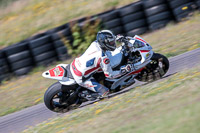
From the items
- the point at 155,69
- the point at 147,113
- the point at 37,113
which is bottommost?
the point at 37,113

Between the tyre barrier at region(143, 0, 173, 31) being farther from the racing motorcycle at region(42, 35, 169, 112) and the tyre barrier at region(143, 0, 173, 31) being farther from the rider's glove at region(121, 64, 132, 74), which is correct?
the rider's glove at region(121, 64, 132, 74)

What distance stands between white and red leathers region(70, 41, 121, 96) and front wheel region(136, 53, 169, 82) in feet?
2.69

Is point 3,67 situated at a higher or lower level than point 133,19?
lower

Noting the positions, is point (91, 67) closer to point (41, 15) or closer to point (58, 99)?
point (58, 99)

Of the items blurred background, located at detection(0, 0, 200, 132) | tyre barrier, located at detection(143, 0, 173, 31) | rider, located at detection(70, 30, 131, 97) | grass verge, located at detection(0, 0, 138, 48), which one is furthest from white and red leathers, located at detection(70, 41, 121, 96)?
grass verge, located at detection(0, 0, 138, 48)

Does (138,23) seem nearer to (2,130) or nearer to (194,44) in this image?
(194,44)

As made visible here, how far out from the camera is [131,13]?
37.3 feet

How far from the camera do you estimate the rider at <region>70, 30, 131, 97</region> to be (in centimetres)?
634

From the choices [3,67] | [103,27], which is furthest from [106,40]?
[3,67]

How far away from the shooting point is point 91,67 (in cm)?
638

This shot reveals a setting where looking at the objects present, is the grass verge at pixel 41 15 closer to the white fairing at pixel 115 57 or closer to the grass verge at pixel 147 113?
the white fairing at pixel 115 57

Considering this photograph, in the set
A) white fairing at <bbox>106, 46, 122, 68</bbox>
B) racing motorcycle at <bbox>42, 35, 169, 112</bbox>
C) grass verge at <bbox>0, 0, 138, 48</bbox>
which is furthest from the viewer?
grass verge at <bbox>0, 0, 138, 48</bbox>

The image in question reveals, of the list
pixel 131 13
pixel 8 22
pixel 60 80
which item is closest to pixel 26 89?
pixel 60 80

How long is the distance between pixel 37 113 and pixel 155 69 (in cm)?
315
